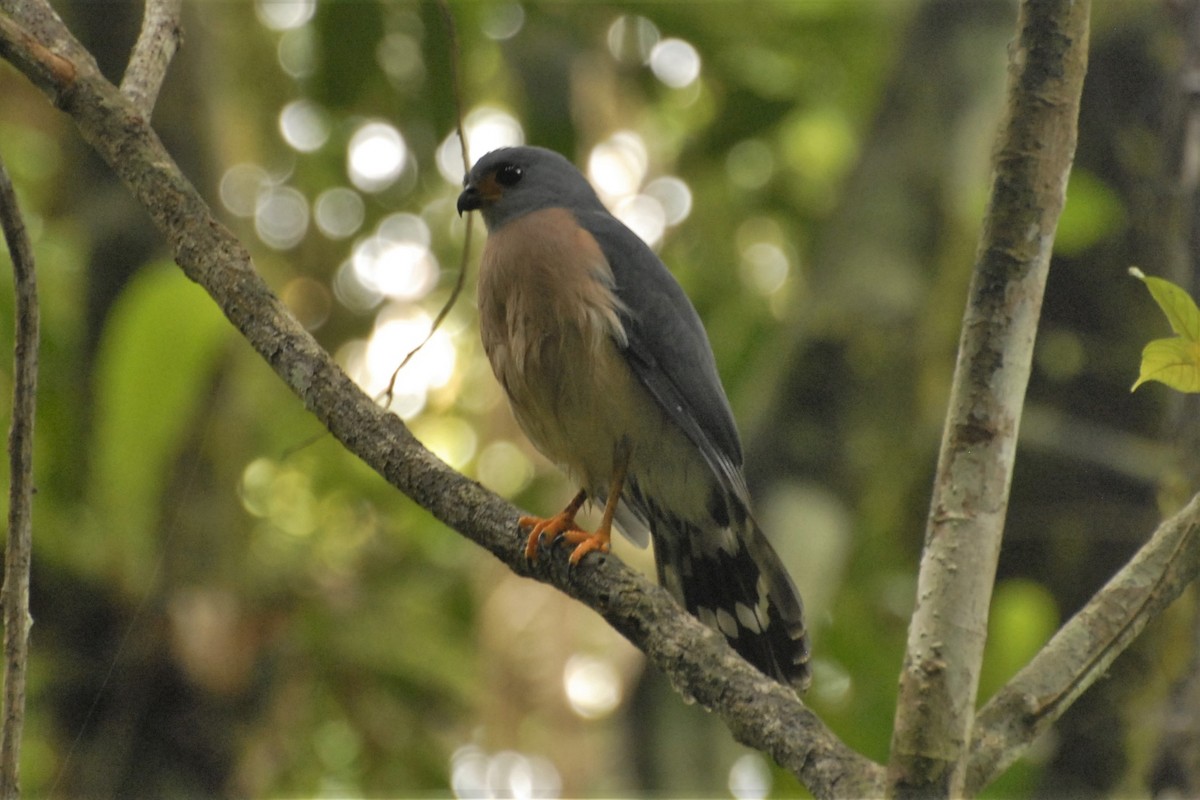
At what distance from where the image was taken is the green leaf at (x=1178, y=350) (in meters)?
2.26

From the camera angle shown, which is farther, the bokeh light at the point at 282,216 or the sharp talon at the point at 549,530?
the bokeh light at the point at 282,216

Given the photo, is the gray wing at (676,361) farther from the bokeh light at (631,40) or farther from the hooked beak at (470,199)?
the bokeh light at (631,40)

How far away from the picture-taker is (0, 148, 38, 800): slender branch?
2.24m

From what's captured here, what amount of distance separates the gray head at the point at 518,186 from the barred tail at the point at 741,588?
1.16 metres

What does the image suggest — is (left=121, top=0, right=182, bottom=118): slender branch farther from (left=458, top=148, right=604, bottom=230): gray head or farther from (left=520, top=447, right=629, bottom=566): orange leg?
(left=458, top=148, right=604, bottom=230): gray head

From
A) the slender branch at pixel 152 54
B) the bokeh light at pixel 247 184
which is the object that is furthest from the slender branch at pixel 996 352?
the bokeh light at pixel 247 184

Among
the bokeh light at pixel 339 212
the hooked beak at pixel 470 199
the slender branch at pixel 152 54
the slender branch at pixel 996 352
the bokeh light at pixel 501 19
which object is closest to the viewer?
the slender branch at pixel 996 352

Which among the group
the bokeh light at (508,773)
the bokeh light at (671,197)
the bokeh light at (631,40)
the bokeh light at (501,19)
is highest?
the bokeh light at (631,40)

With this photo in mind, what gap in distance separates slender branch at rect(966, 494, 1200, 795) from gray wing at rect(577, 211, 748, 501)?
153 centimetres

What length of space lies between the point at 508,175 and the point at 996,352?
101 inches

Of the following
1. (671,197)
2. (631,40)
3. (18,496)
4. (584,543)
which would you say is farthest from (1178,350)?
(671,197)

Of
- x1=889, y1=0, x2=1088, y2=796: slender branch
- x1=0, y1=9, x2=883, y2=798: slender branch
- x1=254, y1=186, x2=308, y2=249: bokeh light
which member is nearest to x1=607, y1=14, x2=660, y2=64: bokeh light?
x1=254, y1=186, x2=308, y2=249: bokeh light

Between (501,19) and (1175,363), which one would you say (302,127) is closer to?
(501,19)

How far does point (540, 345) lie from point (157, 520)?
1.87 meters
